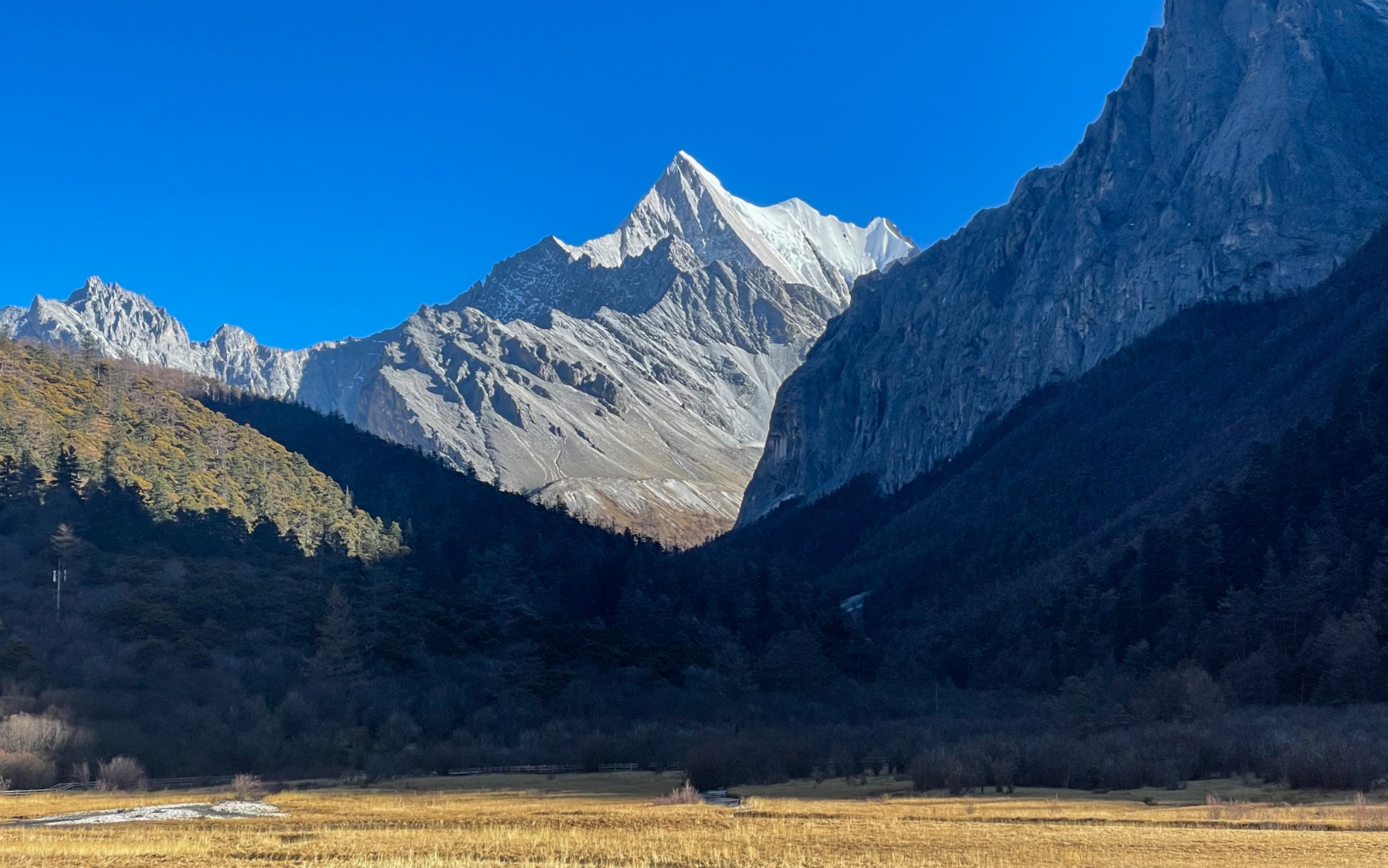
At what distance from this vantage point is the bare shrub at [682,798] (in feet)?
193

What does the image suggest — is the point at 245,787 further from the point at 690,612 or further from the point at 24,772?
the point at 690,612

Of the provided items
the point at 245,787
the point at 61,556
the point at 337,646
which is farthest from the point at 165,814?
the point at 61,556

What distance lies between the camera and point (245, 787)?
66.1 m

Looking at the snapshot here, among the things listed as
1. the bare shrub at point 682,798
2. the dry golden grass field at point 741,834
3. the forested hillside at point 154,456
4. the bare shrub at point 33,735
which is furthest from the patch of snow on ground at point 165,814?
the forested hillside at point 154,456

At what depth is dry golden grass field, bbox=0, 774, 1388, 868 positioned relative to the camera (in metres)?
37.2

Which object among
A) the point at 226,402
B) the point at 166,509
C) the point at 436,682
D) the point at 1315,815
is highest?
the point at 226,402

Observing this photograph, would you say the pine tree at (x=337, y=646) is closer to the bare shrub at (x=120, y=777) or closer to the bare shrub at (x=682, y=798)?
the bare shrub at (x=120, y=777)

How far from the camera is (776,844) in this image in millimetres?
41062

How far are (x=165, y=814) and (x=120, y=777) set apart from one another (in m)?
17.6

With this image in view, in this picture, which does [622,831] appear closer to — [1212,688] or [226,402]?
[1212,688]

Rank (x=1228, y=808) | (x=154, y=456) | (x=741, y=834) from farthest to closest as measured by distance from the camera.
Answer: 1. (x=154, y=456)
2. (x=1228, y=808)
3. (x=741, y=834)

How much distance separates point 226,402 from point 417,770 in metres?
126

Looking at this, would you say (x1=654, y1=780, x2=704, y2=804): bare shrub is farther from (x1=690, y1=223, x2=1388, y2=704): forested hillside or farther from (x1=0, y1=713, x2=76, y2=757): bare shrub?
(x1=690, y1=223, x2=1388, y2=704): forested hillside

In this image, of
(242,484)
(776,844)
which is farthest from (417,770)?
(242,484)
